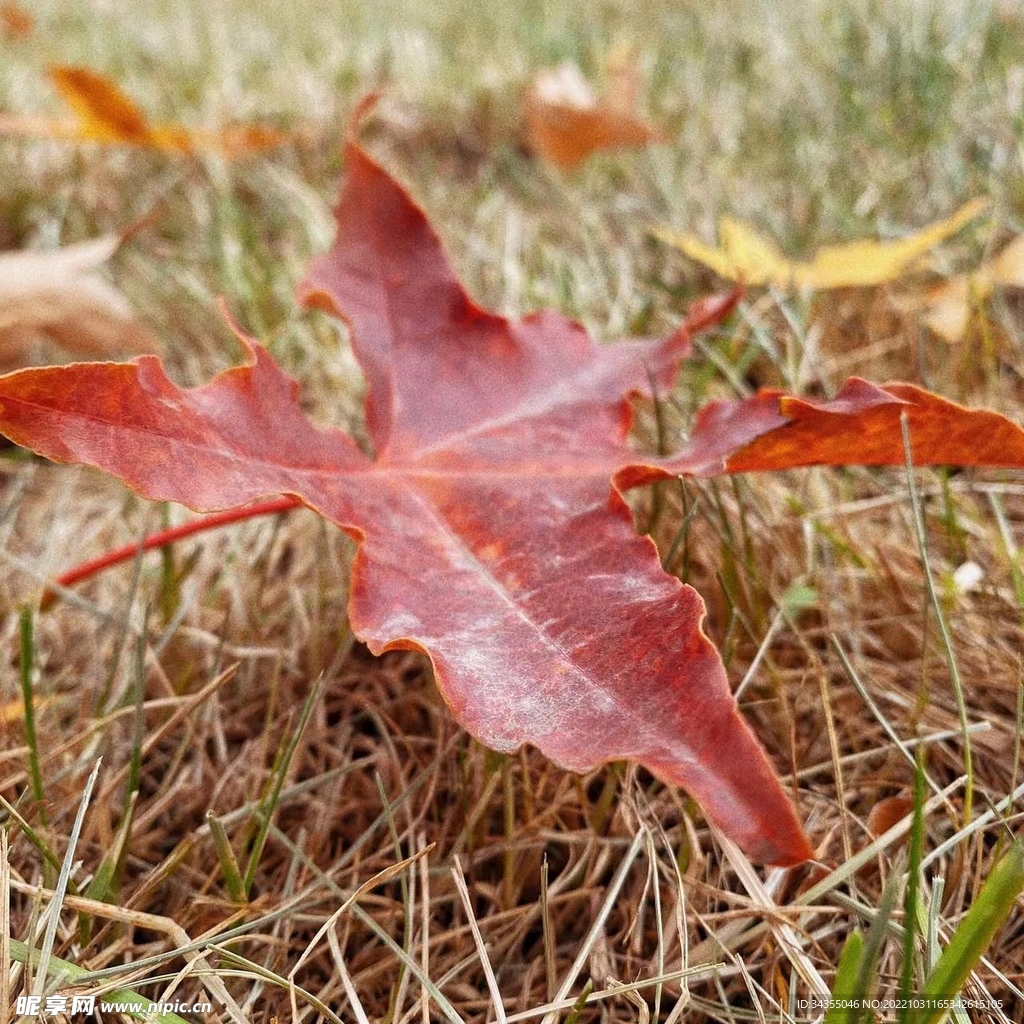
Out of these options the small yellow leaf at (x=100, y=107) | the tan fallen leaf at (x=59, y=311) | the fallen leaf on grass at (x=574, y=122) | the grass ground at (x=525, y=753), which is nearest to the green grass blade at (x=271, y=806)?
the grass ground at (x=525, y=753)

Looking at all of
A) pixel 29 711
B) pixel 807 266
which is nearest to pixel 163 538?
pixel 29 711

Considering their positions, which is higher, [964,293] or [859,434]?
[859,434]

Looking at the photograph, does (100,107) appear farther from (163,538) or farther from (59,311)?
(163,538)

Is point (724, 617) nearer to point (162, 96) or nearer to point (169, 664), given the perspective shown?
point (169, 664)

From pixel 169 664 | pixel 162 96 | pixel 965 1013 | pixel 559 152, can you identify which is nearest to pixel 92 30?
pixel 162 96

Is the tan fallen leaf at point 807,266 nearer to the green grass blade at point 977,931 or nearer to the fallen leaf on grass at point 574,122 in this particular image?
the fallen leaf on grass at point 574,122
